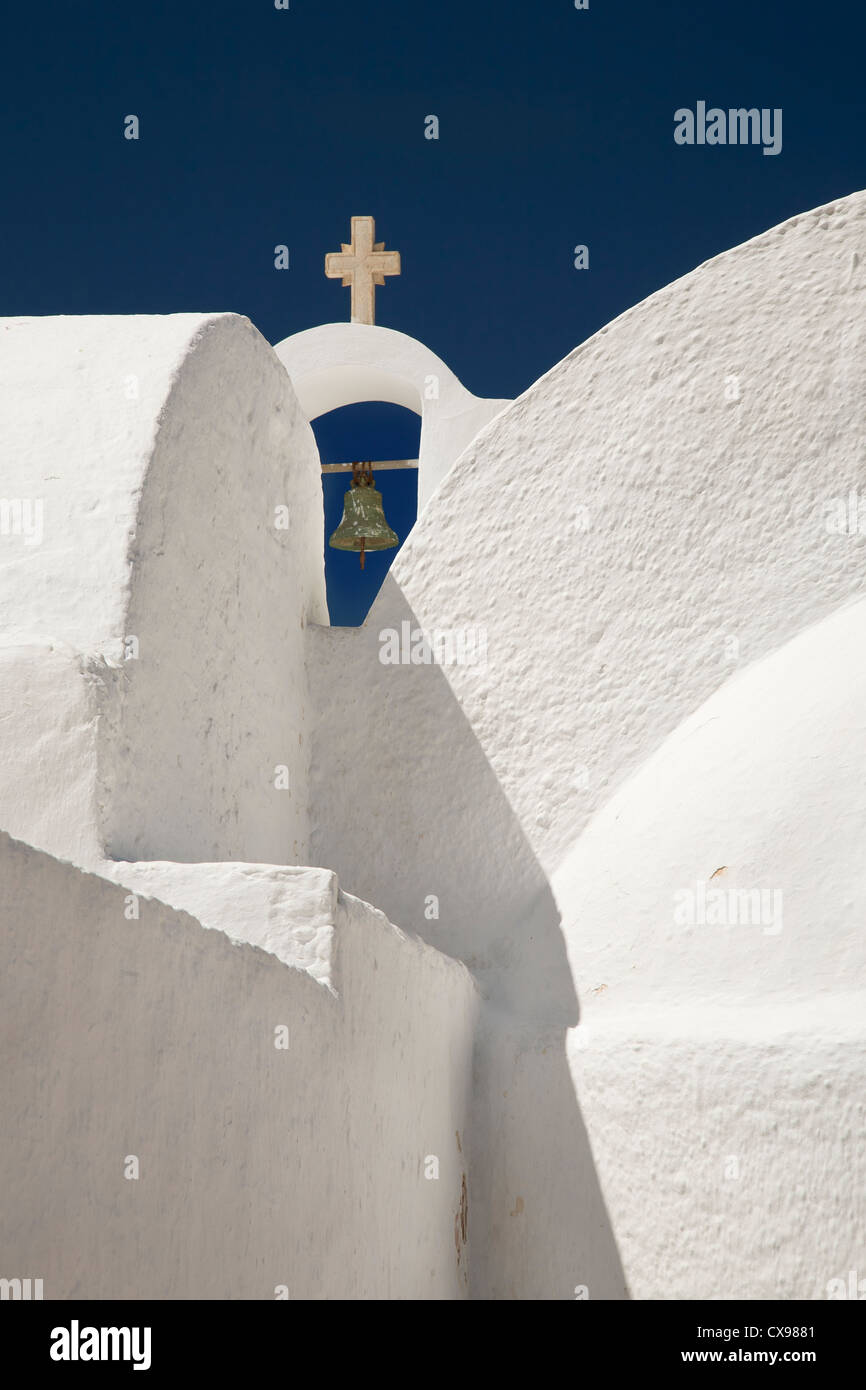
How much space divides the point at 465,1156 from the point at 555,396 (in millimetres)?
2816

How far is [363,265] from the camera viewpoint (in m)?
7.40

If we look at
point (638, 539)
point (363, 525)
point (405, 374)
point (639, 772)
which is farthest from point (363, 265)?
point (639, 772)

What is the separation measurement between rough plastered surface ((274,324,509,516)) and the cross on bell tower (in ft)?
0.72

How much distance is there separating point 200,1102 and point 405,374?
17.8 feet

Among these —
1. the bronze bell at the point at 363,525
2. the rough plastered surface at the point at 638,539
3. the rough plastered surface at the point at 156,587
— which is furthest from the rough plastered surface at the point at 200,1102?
the bronze bell at the point at 363,525

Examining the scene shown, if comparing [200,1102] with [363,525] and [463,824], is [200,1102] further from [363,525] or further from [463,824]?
[363,525]

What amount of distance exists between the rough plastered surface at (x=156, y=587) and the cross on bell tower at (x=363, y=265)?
2879 mm

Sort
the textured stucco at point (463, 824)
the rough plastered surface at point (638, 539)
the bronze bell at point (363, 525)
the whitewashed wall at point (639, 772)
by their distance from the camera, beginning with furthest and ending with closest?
the bronze bell at point (363, 525) < the rough plastered surface at point (638, 539) < the whitewashed wall at point (639, 772) < the textured stucco at point (463, 824)

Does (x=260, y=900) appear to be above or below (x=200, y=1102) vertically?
above

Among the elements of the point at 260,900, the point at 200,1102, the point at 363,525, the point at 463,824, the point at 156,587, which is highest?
the point at 363,525

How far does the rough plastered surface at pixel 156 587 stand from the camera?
311 cm

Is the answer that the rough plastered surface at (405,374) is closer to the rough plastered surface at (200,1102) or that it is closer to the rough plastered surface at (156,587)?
the rough plastered surface at (156,587)

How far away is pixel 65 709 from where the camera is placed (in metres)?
3.09

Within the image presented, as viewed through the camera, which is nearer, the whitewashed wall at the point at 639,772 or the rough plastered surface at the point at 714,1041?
the rough plastered surface at the point at 714,1041
